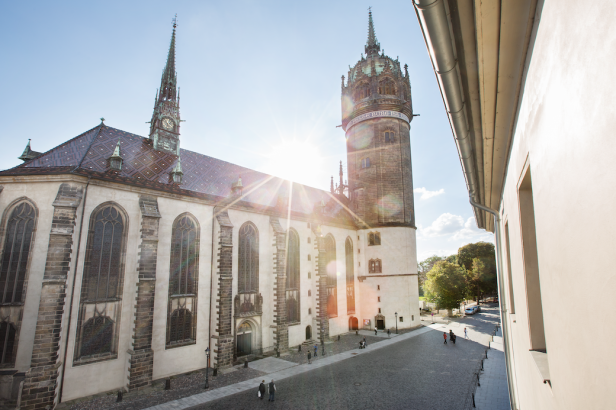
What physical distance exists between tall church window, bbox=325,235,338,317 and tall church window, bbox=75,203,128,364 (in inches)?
773

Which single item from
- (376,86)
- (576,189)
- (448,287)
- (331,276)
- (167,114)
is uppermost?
(376,86)

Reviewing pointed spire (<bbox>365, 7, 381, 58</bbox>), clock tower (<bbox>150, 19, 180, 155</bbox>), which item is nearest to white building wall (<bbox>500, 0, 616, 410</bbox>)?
clock tower (<bbox>150, 19, 180, 155</bbox>)

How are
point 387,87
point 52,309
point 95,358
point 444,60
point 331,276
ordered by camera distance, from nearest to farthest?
point 444,60 < point 52,309 < point 95,358 < point 331,276 < point 387,87

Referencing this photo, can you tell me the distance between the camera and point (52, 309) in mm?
16000

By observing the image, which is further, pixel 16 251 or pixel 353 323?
pixel 353 323

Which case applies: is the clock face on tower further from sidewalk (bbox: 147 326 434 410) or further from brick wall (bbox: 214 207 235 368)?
sidewalk (bbox: 147 326 434 410)

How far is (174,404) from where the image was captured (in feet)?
52.1

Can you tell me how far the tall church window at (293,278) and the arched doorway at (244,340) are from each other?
4.25m

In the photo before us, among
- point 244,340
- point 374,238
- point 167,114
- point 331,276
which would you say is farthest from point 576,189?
point 374,238

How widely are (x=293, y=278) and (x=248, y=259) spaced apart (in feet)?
17.5

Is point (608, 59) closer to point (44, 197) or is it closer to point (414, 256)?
point (44, 197)

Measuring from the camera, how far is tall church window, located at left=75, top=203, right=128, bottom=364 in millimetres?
17516

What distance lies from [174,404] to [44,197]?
1291 centimetres

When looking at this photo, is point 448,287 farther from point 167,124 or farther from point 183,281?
point 167,124
